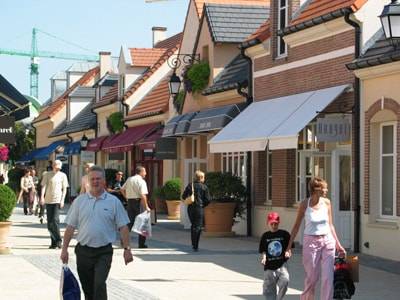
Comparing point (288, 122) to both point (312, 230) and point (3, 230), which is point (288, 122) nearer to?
point (3, 230)

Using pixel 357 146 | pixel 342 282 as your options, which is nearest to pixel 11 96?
pixel 357 146

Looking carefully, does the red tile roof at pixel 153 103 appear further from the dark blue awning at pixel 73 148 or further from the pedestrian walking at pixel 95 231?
the pedestrian walking at pixel 95 231

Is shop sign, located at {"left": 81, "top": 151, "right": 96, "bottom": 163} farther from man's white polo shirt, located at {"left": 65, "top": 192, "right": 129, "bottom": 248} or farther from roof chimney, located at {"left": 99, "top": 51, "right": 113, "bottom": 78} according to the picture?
man's white polo shirt, located at {"left": 65, "top": 192, "right": 129, "bottom": 248}

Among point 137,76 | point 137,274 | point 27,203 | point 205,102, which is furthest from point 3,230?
point 137,76

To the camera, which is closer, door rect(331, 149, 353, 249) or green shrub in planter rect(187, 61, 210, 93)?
door rect(331, 149, 353, 249)

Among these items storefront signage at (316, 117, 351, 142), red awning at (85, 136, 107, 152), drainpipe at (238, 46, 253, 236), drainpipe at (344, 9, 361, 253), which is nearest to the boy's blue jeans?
drainpipe at (344, 9, 361, 253)

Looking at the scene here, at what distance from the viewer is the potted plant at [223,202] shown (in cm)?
2361

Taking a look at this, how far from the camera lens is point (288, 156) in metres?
22.8

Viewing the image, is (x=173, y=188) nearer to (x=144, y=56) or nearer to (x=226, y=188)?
(x=226, y=188)

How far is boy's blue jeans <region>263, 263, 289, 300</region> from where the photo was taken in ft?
36.9

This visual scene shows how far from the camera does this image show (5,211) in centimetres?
1867

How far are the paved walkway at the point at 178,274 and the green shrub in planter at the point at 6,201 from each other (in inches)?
32.2

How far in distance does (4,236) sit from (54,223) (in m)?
1.45

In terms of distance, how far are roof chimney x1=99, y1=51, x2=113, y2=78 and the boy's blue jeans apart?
45.2 m
